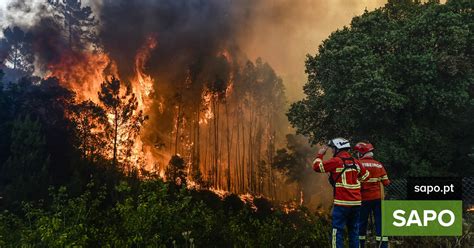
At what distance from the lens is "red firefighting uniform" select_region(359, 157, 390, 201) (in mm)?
8266

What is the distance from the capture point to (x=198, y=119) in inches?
2469

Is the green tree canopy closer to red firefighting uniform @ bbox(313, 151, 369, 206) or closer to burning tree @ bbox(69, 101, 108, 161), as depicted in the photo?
red firefighting uniform @ bbox(313, 151, 369, 206)

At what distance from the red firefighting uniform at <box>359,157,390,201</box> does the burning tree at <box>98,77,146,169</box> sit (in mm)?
44231

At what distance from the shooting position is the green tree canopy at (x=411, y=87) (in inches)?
832

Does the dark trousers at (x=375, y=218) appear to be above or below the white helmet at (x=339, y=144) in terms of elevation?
below

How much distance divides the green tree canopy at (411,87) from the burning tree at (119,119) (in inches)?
1308

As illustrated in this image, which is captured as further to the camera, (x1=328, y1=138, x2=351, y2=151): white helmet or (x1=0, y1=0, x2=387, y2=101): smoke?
(x1=0, y1=0, x2=387, y2=101): smoke

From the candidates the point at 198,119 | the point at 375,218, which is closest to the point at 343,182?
the point at 375,218

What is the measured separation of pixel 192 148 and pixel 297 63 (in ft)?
89.2

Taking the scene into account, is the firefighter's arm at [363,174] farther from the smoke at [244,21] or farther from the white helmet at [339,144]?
the smoke at [244,21]

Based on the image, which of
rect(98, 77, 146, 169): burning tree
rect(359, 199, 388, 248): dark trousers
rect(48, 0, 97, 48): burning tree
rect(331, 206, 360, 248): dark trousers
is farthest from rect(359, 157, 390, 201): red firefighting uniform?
rect(48, 0, 97, 48): burning tree

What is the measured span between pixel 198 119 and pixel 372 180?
55157mm

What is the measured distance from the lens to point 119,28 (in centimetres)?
6256

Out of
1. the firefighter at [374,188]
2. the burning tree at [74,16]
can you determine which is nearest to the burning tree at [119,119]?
the burning tree at [74,16]
